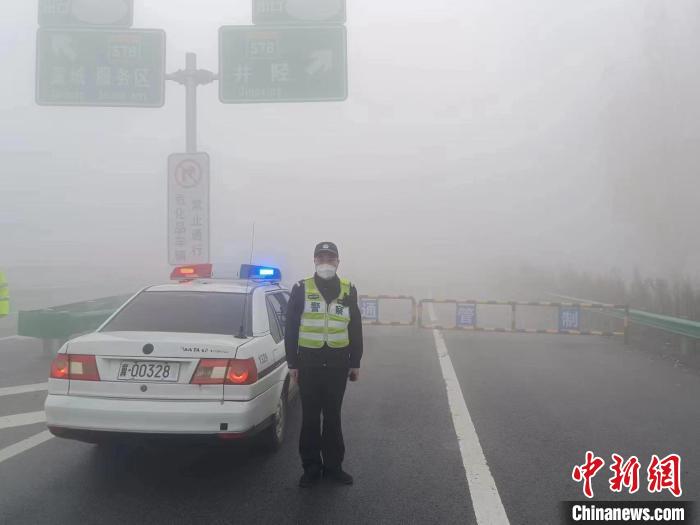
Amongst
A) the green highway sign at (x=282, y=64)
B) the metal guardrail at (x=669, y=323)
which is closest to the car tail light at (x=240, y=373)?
the green highway sign at (x=282, y=64)

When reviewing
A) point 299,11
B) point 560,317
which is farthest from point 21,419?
point 560,317

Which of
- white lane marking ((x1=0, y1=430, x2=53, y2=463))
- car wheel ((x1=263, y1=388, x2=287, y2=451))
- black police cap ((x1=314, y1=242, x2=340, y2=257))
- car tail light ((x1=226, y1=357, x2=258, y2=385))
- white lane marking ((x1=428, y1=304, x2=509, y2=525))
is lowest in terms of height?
white lane marking ((x1=428, y1=304, x2=509, y2=525))

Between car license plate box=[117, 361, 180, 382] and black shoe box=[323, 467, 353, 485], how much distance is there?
4.60 ft

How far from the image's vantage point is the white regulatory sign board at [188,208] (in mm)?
11602

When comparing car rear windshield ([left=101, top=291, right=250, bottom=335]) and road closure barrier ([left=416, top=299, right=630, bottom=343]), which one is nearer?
car rear windshield ([left=101, top=291, right=250, bottom=335])

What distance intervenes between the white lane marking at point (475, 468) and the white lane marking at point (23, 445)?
395 cm

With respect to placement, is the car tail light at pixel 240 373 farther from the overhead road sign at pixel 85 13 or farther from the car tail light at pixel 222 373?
the overhead road sign at pixel 85 13

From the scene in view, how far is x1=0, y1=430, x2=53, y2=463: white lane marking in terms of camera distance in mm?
5117

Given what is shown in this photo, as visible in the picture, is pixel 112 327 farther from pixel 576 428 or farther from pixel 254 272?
pixel 576 428

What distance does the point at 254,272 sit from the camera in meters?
6.29

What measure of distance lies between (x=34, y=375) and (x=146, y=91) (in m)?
5.70

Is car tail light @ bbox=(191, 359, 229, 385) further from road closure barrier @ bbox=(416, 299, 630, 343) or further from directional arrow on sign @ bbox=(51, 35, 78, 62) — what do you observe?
road closure barrier @ bbox=(416, 299, 630, 343)

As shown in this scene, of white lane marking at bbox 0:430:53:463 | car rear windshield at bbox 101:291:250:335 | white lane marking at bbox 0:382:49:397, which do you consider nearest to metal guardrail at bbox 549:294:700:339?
car rear windshield at bbox 101:291:250:335

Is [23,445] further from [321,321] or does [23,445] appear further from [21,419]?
[321,321]
